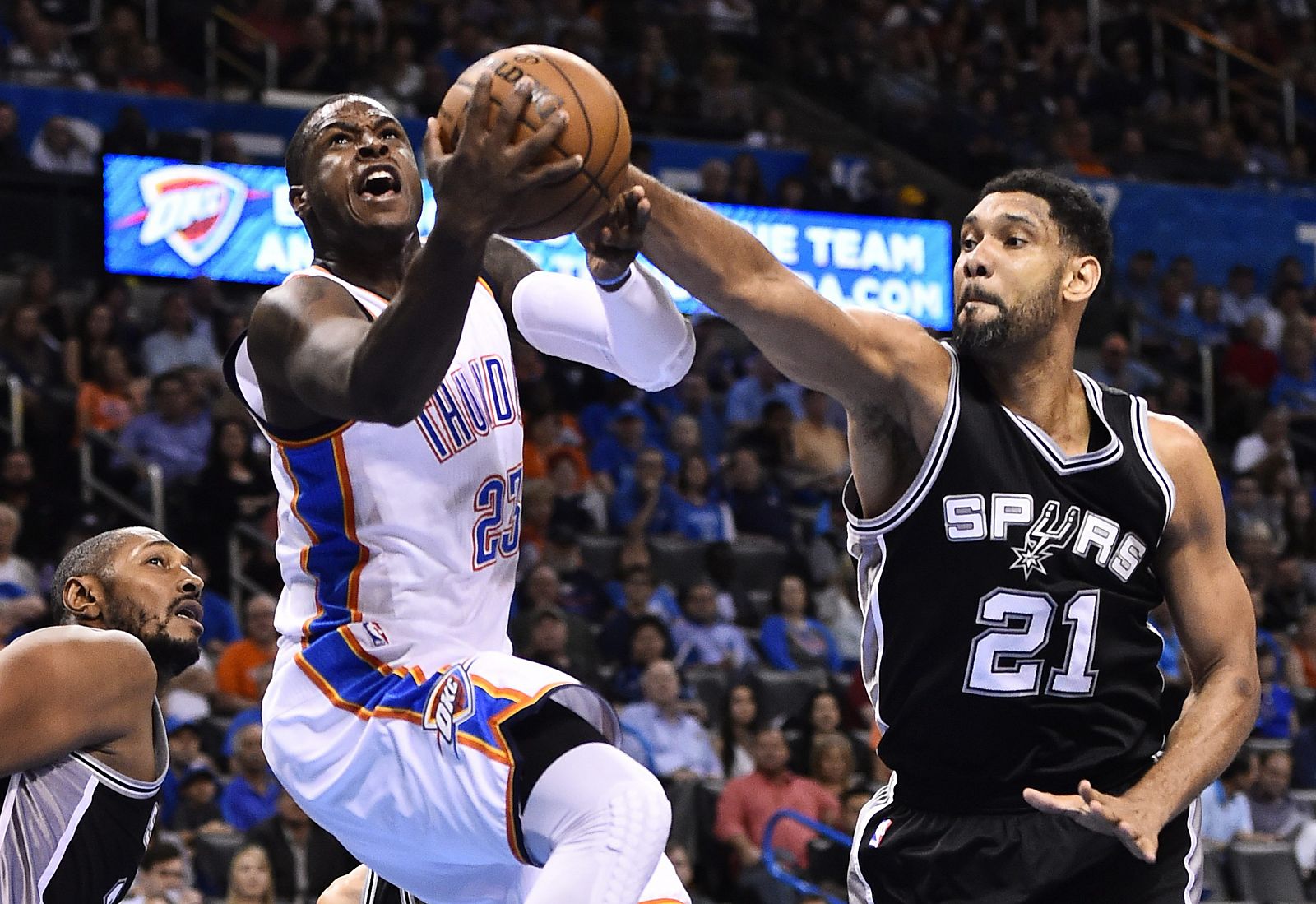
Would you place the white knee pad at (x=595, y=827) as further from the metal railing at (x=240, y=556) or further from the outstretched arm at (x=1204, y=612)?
the metal railing at (x=240, y=556)

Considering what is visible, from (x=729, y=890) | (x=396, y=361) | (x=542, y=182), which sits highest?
(x=542, y=182)

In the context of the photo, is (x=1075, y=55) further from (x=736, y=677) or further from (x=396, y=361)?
(x=396, y=361)

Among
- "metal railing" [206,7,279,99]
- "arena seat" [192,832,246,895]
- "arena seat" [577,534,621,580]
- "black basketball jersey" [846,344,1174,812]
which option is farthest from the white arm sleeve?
"metal railing" [206,7,279,99]

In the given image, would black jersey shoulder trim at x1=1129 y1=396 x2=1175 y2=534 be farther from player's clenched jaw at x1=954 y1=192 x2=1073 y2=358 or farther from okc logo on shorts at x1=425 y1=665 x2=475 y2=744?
okc logo on shorts at x1=425 y1=665 x2=475 y2=744

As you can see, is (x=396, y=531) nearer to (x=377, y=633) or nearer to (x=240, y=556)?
(x=377, y=633)

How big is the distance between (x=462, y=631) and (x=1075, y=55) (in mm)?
16951

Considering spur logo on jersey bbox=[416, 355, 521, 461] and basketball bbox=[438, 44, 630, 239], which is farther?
spur logo on jersey bbox=[416, 355, 521, 461]

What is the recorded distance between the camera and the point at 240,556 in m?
10.4

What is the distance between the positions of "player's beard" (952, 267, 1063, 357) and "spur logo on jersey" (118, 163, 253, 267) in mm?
9596

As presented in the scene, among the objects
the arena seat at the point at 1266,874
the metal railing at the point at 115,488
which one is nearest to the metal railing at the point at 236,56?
the metal railing at the point at 115,488

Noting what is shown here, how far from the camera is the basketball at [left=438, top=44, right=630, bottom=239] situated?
9.59ft

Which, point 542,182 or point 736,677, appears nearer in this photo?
point 542,182

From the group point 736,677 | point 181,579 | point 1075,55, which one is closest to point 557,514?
point 736,677

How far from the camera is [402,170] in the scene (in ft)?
11.7
